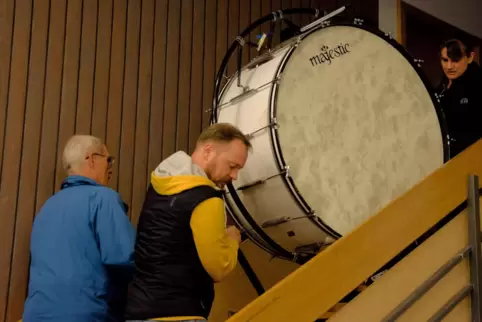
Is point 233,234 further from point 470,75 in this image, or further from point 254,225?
point 470,75

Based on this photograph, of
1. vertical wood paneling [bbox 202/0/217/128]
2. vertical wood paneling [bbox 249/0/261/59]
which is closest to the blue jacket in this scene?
vertical wood paneling [bbox 202/0/217/128]

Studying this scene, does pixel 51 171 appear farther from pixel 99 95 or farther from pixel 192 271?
pixel 192 271

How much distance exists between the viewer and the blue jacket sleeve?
1947 mm

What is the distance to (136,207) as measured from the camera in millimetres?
2672

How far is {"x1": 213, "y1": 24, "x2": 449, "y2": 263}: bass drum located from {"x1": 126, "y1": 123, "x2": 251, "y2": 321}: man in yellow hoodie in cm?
42

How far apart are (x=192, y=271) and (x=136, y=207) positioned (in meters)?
1.08

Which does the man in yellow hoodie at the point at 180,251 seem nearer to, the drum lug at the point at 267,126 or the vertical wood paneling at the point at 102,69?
the drum lug at the point at 267,126

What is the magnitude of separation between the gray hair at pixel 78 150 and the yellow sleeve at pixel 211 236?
30.7 inches

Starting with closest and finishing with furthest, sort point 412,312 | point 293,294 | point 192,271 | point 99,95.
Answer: point 293,294, point 192,271, point 412,312, point 99,95

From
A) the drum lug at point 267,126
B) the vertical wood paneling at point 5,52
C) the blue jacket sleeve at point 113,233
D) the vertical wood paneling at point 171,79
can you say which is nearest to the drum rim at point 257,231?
the drum lug at point 267,126

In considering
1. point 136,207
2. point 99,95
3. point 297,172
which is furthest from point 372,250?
point 99,95

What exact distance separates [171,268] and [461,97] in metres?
1.69

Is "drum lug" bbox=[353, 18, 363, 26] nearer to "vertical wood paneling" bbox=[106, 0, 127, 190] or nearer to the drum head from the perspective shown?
the drum head

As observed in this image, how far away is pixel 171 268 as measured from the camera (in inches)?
64.4
